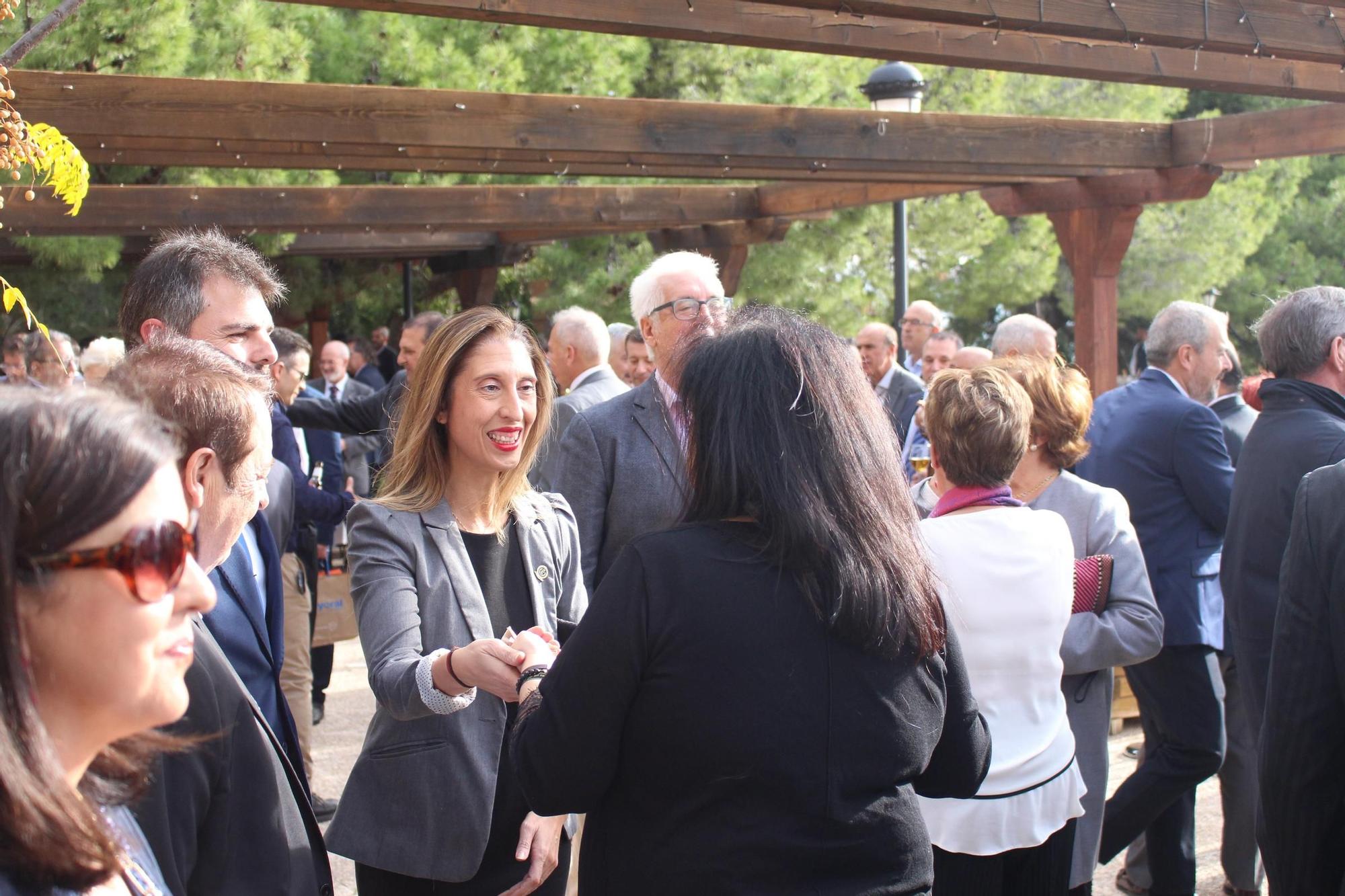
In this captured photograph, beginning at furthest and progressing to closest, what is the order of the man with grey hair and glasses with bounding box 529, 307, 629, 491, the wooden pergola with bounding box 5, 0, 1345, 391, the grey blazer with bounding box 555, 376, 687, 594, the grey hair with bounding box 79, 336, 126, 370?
the grey hair with bounding box 79, 336, 126, 370 < the man with grey hair and glasses with bounding box 529, 307, 629, 491 < the wooden pergola with bounding box 5, 0, 1345, 391 < the grey blazer with bounding box 555, 376, 687, 594

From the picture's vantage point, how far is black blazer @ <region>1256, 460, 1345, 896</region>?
227 cm

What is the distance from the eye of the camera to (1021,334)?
5.54 meters

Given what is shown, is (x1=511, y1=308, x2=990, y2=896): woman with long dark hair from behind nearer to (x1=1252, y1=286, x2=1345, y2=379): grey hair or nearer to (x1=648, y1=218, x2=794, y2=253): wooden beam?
(x1=1252, y1=286, x2=1345, y2=379): grey hair

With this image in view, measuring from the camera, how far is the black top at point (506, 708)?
7.86 feet

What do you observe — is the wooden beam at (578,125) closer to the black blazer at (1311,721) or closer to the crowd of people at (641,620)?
the crowd of people at (641,620)

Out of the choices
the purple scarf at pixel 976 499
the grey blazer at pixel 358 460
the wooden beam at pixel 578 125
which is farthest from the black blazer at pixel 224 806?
the grey blazer at pixel 358 460

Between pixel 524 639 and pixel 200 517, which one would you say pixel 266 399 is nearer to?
pixel 200 517

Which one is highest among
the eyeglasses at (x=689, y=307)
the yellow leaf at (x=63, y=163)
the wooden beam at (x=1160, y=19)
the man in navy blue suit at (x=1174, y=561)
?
the wooden beam at (x=1160, y=19)

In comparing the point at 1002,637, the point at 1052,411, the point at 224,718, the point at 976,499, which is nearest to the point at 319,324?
the point at 1052,411

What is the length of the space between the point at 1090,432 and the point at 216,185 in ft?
22.6

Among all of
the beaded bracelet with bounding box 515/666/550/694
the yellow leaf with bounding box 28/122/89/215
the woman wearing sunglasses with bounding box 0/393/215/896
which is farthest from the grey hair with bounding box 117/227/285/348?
the woman wearing sunglasses with bounding box 0/393/215/896

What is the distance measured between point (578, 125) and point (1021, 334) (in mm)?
2930

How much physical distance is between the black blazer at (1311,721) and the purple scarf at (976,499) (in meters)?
0.60

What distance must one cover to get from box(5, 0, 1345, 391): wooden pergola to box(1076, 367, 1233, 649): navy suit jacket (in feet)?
5.02
